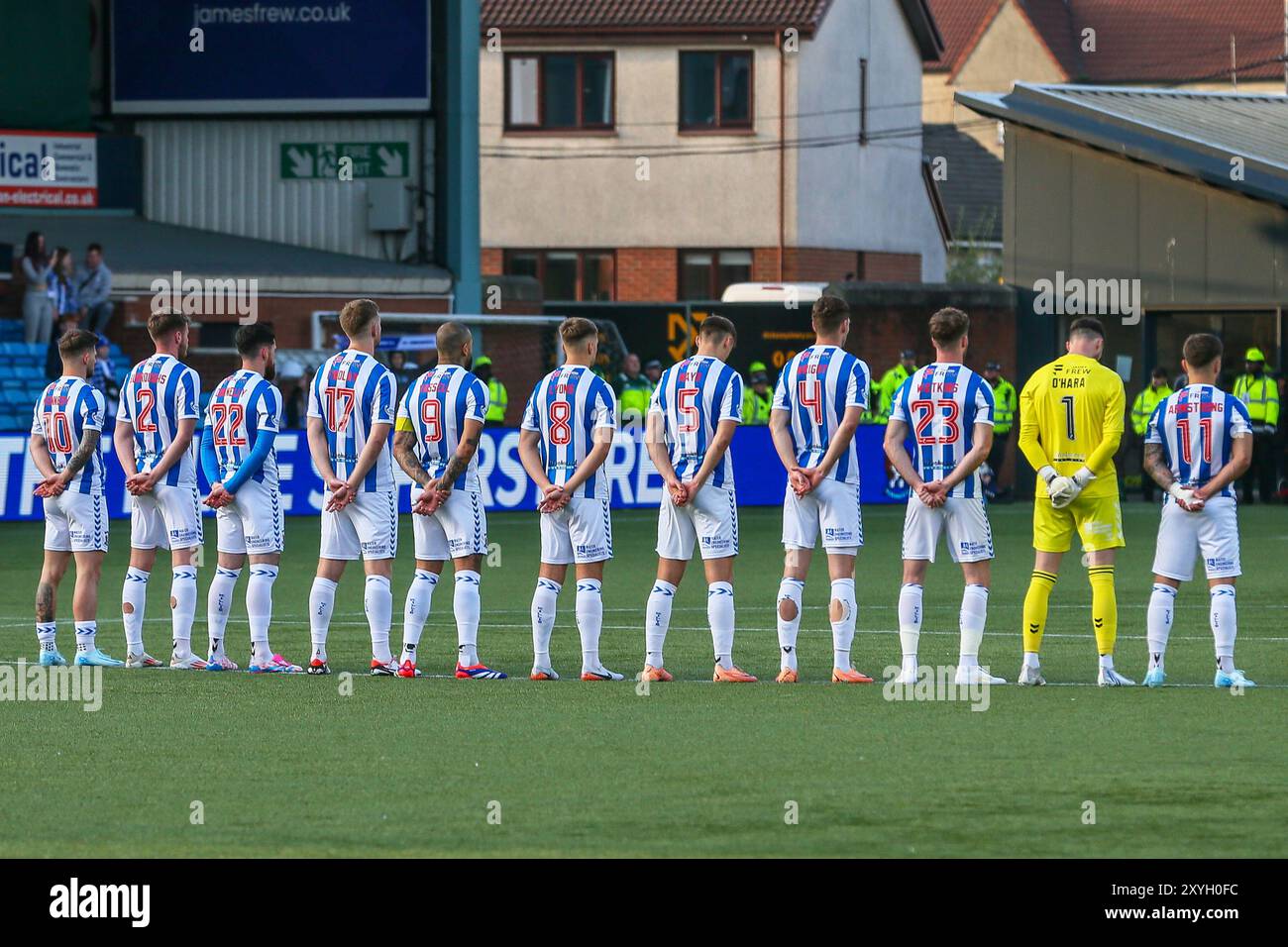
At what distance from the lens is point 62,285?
32.3 metres

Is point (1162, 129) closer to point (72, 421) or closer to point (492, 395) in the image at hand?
point (492, 395)

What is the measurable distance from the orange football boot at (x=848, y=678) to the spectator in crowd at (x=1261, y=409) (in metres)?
18.3

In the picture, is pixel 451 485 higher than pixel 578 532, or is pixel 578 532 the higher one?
pixel 451 485

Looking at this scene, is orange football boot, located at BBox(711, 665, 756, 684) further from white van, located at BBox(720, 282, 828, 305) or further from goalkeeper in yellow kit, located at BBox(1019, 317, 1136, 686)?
white van, located at BBox(720, 282, 828, 305)

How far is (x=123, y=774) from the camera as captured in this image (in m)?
9.80

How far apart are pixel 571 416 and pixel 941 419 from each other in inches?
82.4

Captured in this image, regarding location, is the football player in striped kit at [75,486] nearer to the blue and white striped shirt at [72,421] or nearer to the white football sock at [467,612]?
the blue and white striped shirt at [72,421]

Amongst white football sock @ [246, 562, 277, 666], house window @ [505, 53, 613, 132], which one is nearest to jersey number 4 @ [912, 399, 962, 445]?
white football sock @ [246, 562, 277, 666]

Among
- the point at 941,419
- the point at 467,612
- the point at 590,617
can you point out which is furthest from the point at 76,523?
the point at 941,419
